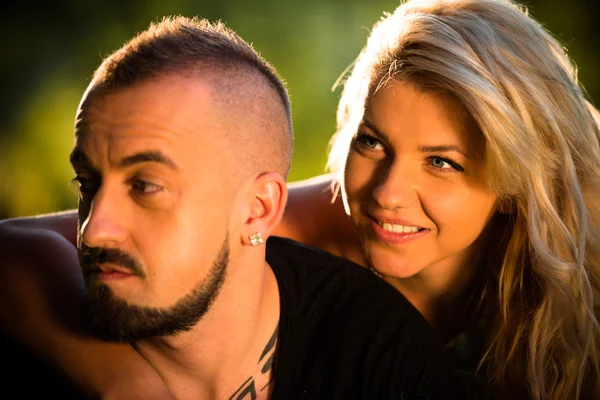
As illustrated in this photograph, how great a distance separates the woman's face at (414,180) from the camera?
233 cm

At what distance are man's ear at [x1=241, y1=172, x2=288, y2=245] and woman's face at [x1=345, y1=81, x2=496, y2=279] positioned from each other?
0.41 metres

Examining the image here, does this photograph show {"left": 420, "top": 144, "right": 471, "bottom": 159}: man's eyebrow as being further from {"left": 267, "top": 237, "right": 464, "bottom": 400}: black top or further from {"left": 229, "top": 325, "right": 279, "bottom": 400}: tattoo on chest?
{"left": 229, "top": 325, "right": 279, "bottom": 400}: tattoo on chest

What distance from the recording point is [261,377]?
2.19 metres

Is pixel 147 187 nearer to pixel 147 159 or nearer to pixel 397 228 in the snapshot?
pixel 147 159

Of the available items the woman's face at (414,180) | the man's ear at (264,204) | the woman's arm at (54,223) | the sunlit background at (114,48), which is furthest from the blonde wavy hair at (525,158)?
the sunlit background at (114,48)

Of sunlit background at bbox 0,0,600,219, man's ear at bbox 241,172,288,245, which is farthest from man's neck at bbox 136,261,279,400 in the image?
sunlit background at bbox 0,0,600,219

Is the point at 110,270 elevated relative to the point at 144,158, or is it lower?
lower

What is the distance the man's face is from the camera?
1.84 m

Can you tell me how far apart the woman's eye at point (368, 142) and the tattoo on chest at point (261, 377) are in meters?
0.68

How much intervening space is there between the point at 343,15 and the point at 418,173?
3857mm

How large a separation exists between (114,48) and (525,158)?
3989 mm

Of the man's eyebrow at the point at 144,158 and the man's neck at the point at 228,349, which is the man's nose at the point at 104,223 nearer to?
the man's eyebrow at the point at 144,158

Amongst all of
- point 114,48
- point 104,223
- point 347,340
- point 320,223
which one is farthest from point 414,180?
point 114,48

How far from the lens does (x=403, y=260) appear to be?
2549 millimetres
